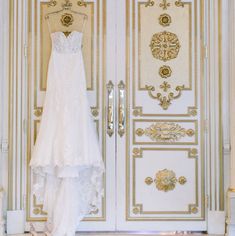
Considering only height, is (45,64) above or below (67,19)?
below

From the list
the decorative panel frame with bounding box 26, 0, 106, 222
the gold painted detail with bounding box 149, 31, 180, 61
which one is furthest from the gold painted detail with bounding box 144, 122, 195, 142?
the gold painted detail with bounding box 149, 31, 180, 61

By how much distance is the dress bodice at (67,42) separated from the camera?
342 centimetres

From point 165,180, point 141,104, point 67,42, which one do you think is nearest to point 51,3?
point 67,42

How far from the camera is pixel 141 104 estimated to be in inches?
140

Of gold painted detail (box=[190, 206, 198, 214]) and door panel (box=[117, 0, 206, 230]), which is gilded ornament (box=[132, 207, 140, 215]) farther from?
gold painted detail (box=[190, 206, 198, 214])

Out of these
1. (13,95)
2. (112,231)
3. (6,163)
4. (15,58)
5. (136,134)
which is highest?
(15,58)

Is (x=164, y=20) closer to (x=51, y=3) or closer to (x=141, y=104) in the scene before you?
(x=141, y=104)

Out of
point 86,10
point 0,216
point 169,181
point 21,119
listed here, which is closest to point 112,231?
point 169,181

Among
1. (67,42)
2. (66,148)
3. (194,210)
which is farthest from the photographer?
(194,210)

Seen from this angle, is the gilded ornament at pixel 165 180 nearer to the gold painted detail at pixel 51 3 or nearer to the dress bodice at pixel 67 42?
the dress bodice at pixel 67 42

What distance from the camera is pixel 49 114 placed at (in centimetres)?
333

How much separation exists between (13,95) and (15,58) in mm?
316

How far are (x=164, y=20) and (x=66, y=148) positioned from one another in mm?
1397

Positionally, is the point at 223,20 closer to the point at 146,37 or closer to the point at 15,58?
the point at 146,37
